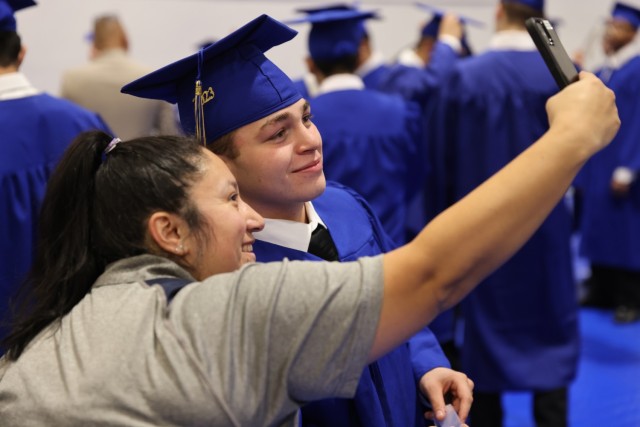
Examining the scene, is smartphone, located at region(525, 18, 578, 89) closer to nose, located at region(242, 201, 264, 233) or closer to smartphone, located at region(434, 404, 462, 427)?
nose, located at region(242, 201, 264, 233)

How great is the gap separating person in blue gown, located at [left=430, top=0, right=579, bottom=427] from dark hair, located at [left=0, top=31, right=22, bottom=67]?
7.22 ft

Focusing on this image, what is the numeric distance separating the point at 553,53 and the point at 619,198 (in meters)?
5.05

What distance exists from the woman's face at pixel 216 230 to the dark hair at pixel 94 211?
0.05 ft

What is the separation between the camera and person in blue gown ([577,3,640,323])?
20.0 ft

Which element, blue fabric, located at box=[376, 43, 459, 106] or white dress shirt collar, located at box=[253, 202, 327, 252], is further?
blue fabric, located at box=[376, 43, 459, 106]

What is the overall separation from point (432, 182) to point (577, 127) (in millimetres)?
3408

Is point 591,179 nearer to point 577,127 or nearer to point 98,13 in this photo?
point 98,13

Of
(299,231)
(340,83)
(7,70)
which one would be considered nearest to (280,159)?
(299,231)

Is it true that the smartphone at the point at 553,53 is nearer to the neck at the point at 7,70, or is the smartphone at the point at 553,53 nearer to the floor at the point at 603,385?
the neck at the point at 7,70

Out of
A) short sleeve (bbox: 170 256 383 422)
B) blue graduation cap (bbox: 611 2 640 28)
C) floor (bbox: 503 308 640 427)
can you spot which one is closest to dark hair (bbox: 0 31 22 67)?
short sleeve (bbox: 170 256 383 422)

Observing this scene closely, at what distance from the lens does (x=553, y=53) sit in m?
1.46

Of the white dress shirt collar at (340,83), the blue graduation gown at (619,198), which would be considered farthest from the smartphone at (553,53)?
the blue graduation gown at (619,198)

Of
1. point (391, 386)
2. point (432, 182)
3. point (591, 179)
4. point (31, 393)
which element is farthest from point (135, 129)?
point (31, 393)

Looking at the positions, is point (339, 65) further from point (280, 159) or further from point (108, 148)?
point (108, 148)
